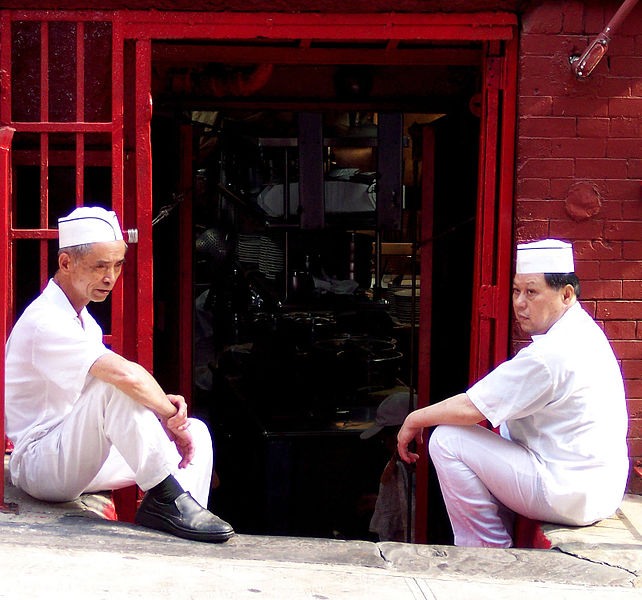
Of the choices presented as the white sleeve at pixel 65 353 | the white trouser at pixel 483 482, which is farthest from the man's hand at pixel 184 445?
the white trouser at pixel 483 482

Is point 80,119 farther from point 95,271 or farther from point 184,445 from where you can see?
point 184,445

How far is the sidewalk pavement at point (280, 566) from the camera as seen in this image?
2727 mm

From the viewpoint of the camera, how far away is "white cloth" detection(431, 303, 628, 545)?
337 centimetres

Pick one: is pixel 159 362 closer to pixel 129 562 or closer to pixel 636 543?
pixel 129 562

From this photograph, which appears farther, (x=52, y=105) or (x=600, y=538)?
(x=52, y=105)

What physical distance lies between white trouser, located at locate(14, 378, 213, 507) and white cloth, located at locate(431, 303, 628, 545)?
131cm

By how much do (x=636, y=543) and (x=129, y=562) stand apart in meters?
2.00

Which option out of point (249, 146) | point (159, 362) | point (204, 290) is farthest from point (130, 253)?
point (204, 290)

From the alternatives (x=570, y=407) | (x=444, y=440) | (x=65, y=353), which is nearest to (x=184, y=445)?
(x=65, y=353)

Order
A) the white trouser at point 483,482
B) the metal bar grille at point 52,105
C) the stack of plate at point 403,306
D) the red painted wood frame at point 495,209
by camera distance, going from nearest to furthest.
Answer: the white trouser at point 483,482 < the metal bar grille at point 52,105 < the red painted wood frame at point 495,209 < the stack of plate at point 403,306

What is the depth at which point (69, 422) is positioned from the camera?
130 inches

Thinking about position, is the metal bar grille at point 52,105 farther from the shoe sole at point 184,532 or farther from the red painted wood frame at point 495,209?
the red painted wood frame at point 495,209

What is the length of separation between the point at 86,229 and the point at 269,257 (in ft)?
15.1

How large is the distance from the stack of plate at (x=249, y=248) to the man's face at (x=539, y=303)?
15.3 ft
